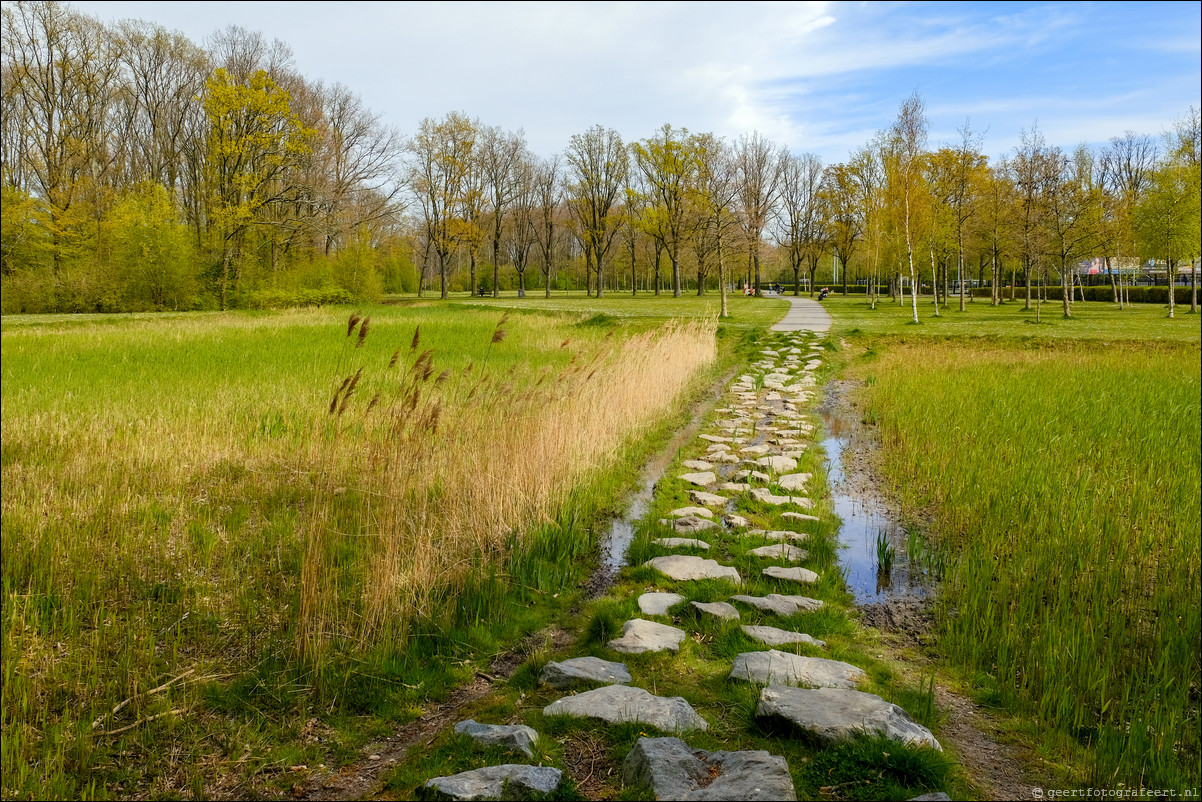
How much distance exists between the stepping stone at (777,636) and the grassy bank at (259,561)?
1.32m

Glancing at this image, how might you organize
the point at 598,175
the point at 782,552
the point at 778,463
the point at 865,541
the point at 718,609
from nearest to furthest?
the point at 718,609 < the point at 782,552 < the point at 865,541 < the point at 778,463 < the point at 598,175

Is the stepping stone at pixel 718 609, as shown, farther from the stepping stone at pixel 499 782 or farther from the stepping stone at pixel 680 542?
the stepping stone at pixel 499 782

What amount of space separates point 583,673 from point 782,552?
2.22 meters

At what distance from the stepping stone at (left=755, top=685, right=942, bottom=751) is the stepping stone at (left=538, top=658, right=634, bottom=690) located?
75 centimetres

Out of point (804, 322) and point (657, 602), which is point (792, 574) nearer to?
point (657, 602)

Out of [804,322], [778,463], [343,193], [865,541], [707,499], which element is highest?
[343,193]

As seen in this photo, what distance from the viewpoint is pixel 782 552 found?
16.5 ft

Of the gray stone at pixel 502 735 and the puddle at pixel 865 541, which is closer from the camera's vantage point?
the gray stone at pixel 502 735

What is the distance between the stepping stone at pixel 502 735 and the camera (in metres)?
2.70

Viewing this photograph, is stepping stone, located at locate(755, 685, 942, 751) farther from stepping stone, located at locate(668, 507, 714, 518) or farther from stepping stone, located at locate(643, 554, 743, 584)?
stepping stone, located at locate(668, 507, 714, 518)

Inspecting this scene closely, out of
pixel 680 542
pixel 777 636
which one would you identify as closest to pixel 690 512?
pixel 680 542

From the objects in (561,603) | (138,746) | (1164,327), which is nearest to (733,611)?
(561,603)

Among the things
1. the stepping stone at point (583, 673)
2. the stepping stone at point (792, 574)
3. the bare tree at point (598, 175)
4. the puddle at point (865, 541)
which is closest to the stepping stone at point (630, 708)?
the stepping stone at point (583, 673)

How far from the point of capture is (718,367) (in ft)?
51.9
